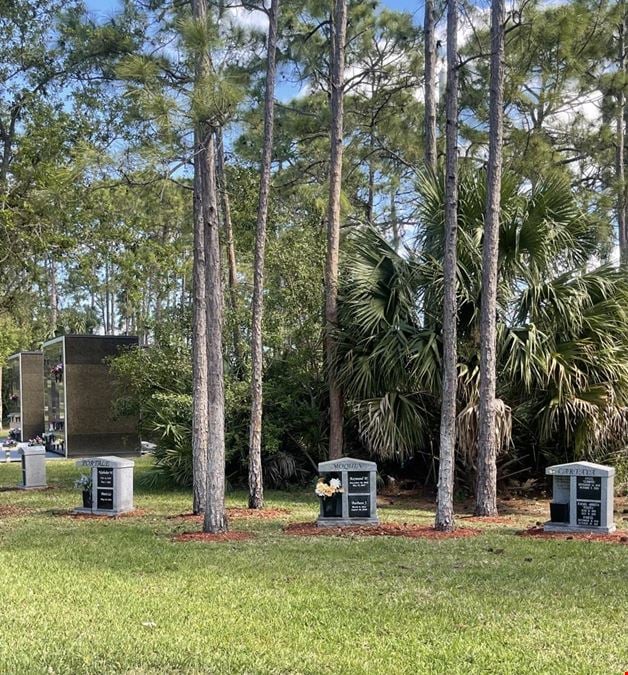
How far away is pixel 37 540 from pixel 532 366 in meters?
7.20

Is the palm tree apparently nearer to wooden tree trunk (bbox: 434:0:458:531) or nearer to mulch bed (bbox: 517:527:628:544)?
wooden tree trunk (bbox: 434:0:458:531)

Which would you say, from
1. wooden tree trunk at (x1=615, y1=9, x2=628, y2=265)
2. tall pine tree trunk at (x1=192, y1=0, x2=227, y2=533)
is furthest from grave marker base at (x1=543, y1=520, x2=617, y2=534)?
wooden tree trunk at (x1=615, y1=9, x2=628, y2=265)

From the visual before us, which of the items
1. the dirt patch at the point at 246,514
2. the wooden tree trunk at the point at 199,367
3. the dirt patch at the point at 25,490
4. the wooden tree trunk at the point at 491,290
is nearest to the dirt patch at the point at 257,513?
the dirt patch at the point at 246,514

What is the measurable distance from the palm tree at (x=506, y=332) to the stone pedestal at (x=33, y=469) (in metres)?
6.25

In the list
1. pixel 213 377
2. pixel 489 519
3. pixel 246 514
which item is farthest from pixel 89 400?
pixel 489 519

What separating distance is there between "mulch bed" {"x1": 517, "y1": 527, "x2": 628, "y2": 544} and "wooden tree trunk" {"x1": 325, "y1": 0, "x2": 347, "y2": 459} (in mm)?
4769

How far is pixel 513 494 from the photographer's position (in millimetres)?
13242

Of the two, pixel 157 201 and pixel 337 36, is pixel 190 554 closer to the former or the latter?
pixel 157 201

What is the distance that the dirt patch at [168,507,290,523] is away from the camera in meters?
10.7

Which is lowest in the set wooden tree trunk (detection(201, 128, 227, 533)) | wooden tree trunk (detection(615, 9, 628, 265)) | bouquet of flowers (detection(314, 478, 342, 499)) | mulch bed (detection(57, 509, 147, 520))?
mulch bed (detection(57, 509, 147, 520))

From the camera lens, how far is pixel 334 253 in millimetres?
13484

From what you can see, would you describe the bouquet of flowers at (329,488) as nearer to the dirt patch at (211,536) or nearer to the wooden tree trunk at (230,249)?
the dirt patch at (211,536)

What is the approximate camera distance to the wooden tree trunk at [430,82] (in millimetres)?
15500

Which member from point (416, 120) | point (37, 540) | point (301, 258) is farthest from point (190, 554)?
point (416, 120)
